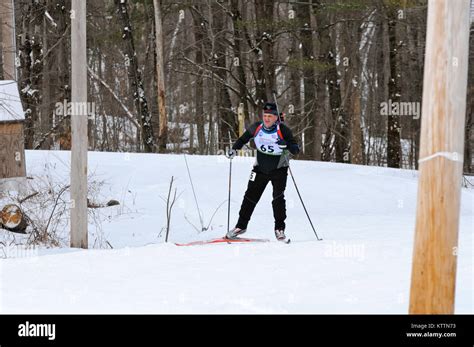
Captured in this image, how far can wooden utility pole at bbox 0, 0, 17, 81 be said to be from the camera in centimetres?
1661

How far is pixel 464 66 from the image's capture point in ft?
16.8

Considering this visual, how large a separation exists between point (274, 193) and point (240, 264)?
7.30 feet

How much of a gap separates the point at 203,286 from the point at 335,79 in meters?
17.2

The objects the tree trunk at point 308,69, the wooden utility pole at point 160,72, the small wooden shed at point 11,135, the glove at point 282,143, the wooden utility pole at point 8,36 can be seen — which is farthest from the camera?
the tree trunk at point 308,69

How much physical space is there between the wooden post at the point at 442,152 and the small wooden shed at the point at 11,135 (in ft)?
35.3

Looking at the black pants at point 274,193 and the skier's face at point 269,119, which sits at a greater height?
the skier's face at point 269,119

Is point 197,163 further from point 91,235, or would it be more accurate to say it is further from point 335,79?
point 335,79

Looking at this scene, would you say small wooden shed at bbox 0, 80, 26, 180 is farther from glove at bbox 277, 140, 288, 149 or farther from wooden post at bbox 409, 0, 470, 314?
wooden post at bbox 409, 0, 470, 314

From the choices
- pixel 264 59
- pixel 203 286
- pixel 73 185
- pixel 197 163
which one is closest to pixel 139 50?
pixel 264 59

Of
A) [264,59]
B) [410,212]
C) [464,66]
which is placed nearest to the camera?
[464,66]

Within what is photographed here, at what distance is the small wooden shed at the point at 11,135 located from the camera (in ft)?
47.6

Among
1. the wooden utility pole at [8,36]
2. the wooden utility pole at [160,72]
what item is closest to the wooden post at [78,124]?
the wooden utility pole at [8,36]

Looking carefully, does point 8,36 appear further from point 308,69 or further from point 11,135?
point 308,69

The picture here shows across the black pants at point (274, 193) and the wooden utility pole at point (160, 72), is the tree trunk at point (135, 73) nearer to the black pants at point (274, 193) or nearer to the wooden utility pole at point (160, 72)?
the wooden utility pole at point (160, 72)
